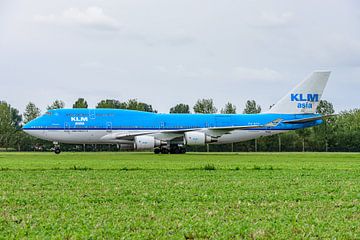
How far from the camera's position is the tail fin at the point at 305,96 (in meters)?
51.2

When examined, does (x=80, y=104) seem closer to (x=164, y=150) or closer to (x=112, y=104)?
(x=112, y=104)

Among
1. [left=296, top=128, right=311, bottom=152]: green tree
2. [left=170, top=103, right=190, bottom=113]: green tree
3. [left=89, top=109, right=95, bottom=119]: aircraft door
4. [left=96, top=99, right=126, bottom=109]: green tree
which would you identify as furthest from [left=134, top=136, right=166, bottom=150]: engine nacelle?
[left=170, top=103, right=190, bottom=113]: green tree

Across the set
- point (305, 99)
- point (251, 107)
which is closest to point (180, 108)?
point (251, 107)

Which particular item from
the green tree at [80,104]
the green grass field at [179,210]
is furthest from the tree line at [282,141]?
the green grass field at [179,210]

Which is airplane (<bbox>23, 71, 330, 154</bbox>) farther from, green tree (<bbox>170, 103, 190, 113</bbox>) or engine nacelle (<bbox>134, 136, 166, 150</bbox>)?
green tree (<bbox>170, 103, 190, 113</bbox>)

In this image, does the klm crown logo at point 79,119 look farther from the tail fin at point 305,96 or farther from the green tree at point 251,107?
the green tree at point 251,107

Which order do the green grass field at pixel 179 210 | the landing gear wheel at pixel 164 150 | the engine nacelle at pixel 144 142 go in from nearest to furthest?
the green grass field at pixel 179 210 → the engine nacelle at pixel 144 142 → the landing gear wheel at pixel 164 150

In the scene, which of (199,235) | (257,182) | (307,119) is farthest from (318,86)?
(199,235)

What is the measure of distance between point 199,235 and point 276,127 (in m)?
44.6

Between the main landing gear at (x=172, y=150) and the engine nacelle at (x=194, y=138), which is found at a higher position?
the engine nacelle at (x=194, y=138)

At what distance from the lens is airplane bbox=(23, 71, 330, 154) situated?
4612cm

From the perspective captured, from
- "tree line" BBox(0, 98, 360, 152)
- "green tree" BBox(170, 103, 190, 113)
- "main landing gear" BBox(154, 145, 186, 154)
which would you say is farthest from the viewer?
"green tree" BBox(170, 103, 190, 113)

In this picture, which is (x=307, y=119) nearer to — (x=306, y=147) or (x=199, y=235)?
(x=306, y=147)

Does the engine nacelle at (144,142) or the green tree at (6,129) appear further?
the green tree at (6,129)
